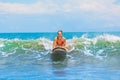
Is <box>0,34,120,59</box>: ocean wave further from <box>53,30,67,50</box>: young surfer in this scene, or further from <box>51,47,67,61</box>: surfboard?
<box>51,47,67,61</box>: surfboard

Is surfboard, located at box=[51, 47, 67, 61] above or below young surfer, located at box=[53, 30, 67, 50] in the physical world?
below

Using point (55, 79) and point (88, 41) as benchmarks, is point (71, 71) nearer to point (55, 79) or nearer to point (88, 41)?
point (55, 79)

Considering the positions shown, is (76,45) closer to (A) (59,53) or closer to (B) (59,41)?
(B) (59,41)

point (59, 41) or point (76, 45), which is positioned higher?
point (76, 45)

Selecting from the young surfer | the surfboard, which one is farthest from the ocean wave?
the surfboard

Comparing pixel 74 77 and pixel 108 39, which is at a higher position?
pixel 108 39

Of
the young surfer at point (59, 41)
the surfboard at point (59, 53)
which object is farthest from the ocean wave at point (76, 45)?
the surfboard at point (59, 53)

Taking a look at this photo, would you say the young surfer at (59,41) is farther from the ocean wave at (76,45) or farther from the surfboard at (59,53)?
the ocean wave at (76,45)

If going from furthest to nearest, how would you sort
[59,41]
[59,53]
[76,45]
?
[76,45]
[59,41]
[59,53]

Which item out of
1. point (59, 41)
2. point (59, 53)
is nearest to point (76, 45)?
point (59, 41)

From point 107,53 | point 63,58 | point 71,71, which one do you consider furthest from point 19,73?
point 107,53

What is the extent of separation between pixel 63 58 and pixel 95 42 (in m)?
9.97

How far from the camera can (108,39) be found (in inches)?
1149

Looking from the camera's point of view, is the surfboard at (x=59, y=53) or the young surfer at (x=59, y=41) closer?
the surfboard at (x=59, y=53)
